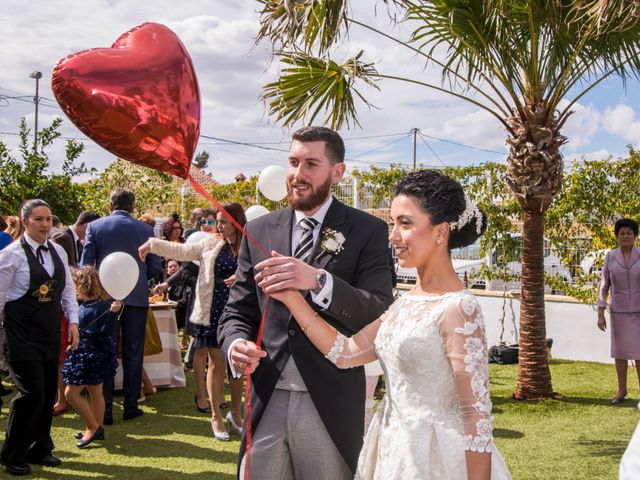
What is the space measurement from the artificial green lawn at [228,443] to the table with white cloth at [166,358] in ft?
0.49

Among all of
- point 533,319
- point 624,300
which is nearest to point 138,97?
point 533,319

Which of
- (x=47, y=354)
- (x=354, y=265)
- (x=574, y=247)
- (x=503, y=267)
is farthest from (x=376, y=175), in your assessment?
(x=354, y=265)

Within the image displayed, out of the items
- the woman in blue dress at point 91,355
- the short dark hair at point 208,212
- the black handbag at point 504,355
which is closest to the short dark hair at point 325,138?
the woman in blue dress at point 91,355

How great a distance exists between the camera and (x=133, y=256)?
6.73 m

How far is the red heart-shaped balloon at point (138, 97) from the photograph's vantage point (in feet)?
8.14

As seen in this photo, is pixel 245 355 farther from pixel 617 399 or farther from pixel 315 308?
pixel 617 399

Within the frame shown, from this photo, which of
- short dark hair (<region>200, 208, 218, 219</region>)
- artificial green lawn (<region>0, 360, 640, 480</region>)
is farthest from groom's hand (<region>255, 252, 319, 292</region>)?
short dark hair (<region>200, 208, 218, 219</region>)

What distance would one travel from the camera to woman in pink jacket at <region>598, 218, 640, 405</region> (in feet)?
25.0

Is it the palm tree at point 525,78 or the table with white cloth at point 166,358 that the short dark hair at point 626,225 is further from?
the table with white cloth at point 166,358

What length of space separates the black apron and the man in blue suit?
50.1 inches

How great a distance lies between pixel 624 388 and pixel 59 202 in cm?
936

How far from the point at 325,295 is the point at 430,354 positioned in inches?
18.0

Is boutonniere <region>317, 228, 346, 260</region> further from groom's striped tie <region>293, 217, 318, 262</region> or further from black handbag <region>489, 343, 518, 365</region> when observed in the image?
black handbag <region>489, 343, 518, 365</region>

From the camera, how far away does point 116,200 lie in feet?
22.5
